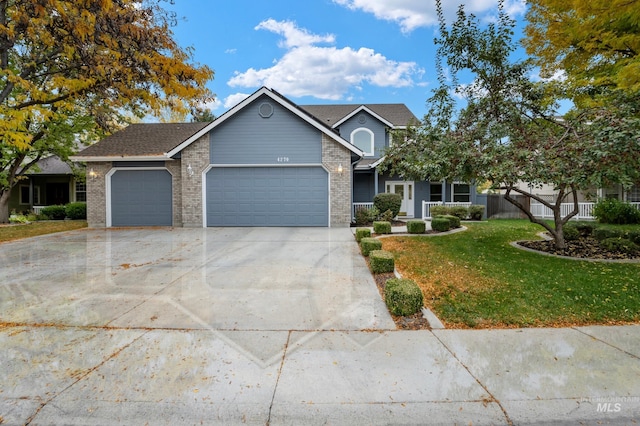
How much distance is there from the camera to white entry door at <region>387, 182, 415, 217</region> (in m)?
18.6

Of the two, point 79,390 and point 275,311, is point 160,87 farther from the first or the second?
point 79,390

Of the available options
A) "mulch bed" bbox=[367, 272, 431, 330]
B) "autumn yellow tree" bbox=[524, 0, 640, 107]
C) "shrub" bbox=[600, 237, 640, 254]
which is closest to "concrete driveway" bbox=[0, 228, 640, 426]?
"mulch bed" bbox=[367, 272, 431, 330]

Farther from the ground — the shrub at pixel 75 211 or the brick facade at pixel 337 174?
the brick facade at pixel 337 174

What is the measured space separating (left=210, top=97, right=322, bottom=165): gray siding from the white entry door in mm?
6602

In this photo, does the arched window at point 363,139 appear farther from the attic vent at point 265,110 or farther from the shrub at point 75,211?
the shrub at point 75,211

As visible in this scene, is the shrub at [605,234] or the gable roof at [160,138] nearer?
the shrub at [605,234]

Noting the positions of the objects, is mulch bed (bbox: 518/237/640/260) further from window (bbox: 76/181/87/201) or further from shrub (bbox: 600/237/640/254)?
window (bbox: 76/181/87/201)

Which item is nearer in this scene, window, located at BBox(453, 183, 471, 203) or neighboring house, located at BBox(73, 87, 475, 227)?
neighboring house, located at BBox(73, 87, 475, 227)

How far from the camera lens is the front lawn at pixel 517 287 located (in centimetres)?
432

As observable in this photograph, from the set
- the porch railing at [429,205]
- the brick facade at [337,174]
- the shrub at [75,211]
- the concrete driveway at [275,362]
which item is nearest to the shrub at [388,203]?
the brick facade at [337,174]

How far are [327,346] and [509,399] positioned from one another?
67.7 inches

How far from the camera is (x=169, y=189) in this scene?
14375mm

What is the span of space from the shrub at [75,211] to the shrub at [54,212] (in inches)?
16.8

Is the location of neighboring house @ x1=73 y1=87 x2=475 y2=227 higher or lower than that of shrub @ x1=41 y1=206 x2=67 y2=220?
higher
